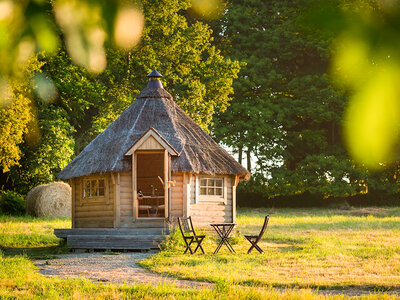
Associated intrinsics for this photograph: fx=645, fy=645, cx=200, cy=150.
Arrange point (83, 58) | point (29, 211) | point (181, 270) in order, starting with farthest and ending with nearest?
point (29, 211)
point (181, 270)
point (83, 58)

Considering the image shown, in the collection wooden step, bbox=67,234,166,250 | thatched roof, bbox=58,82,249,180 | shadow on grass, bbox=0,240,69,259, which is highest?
thatched roof, bbox=58,82,249,180

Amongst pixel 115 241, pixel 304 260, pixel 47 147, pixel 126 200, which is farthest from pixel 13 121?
pixel 304 260

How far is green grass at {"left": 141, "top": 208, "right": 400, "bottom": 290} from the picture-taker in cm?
1220

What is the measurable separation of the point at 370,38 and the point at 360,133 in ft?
0.78

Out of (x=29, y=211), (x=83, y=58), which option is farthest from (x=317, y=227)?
(x=83, y=58)

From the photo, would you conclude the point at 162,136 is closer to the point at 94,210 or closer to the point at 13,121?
the point at 94,210

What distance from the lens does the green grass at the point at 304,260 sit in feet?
40.0

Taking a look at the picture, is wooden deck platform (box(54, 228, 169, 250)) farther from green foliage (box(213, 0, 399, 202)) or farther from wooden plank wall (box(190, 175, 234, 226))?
green foliage (box(213, 0, 399, 202))

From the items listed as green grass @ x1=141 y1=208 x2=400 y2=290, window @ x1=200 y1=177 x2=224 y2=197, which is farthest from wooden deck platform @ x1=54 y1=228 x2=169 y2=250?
Answer: window @ x1=200 y1=177 x2=224 y2=197

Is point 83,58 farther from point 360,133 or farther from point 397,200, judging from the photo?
point 397,200

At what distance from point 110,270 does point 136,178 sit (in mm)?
8049

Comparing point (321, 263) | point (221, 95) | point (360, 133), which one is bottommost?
point (321, 263)

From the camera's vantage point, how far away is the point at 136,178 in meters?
21.6

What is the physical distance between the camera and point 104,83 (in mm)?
33562
